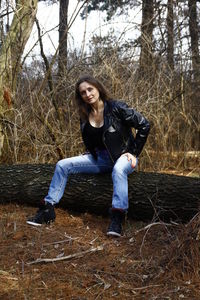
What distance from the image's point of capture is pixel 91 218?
491 centimetres

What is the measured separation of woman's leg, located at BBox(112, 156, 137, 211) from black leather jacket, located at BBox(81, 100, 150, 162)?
0.16 metres

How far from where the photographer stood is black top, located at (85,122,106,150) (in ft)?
15.4

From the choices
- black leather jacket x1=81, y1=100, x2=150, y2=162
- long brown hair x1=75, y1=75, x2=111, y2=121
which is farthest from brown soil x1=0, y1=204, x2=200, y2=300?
long brown hair x1=75, y1=75, x2=111, y2=121

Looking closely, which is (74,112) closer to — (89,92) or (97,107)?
(97,107)

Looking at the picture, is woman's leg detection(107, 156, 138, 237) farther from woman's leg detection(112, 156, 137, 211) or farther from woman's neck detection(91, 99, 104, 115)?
woman's neck detection(91, 99, 104, 115)

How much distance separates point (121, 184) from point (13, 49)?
3.77 meters

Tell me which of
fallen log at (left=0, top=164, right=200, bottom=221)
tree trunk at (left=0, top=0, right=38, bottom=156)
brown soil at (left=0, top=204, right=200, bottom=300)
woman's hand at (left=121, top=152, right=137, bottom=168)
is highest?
tree trunk at (left=0, top=0, right=38, bottom=156)

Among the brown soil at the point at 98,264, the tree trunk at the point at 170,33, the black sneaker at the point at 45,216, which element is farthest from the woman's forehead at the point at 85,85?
the tree trunk at the point at 170,33

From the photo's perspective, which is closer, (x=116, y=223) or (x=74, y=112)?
(x=116, y=223)

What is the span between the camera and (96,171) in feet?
16.3

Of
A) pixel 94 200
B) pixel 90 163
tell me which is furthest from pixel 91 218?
pixel 90 163

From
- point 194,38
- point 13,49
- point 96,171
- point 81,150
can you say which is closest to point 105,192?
point 96,171

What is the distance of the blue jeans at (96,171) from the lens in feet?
14.3

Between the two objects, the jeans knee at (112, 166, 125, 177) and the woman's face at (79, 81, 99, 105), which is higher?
the woman's face at (79, 81, 99, 105)
